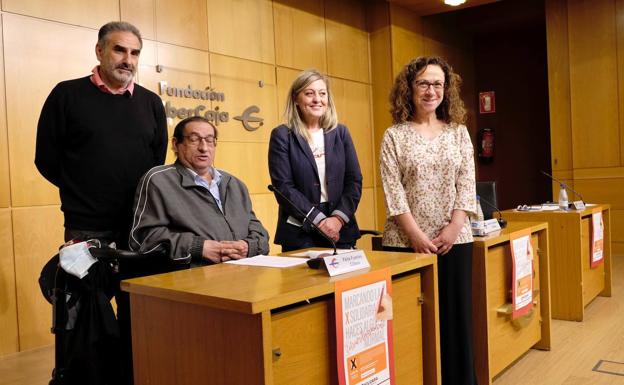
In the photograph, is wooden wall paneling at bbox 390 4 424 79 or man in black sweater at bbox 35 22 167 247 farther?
wooden wall paneling at bbox 390 4 424 79

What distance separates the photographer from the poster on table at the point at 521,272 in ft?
8.15

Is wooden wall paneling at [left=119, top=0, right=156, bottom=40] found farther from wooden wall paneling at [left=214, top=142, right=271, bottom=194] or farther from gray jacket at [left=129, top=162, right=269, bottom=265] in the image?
gray jacket at [left=129, top=162, right=269, bottom=265]

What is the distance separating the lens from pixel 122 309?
1992 mm

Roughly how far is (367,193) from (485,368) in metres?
4.22

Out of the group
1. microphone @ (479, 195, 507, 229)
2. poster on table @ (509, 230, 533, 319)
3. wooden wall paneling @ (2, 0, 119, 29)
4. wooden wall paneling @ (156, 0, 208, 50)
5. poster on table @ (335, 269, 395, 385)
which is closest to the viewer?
poster on table @ (335, 269, 395, 385)

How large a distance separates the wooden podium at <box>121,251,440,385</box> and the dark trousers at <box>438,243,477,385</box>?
45cm

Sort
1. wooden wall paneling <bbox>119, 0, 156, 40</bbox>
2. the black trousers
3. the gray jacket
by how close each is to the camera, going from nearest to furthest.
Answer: the gray jacket
the black trousers
wooden wall paneling <bbox>119, 0, 156, 40</bbox>

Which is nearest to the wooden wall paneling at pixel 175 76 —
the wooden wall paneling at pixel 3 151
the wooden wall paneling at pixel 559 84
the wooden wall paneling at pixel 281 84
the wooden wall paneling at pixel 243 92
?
the wooden wall paneling at pixel 243 92

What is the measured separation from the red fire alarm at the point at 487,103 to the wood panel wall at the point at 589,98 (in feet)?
5.37

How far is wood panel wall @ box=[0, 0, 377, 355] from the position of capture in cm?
338

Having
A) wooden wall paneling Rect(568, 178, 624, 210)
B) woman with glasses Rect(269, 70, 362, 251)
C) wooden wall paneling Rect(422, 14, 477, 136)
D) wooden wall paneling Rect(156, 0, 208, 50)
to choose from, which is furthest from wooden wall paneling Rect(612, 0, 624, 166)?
woman with glasses Rect(269, 70, 362, 251)

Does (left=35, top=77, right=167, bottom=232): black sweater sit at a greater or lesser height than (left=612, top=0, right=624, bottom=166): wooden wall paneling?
lesser

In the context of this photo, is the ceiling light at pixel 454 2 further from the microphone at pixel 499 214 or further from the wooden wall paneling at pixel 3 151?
the wooden wall paneling at pixel 3 151

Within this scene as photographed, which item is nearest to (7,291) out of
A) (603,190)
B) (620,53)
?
(603,190)
